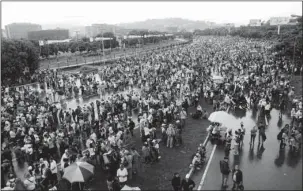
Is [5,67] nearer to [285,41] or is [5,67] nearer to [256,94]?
[256,94]

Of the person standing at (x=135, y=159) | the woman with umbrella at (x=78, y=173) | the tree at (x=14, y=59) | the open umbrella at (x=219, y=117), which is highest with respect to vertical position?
the tree at (x=14, y=59)

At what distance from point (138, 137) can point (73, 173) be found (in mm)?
6891

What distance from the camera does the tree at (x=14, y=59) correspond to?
1181 inches

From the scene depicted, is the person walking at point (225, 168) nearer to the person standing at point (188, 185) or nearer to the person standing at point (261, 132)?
the person standing at point (188, 185)

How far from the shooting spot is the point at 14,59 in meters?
30.6

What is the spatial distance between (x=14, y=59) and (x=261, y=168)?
28980 millimetres

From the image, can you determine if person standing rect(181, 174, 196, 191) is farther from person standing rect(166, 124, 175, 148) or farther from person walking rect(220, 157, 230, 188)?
person standing rect(166, 124, 175, 148)

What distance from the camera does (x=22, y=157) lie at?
42.1 ft

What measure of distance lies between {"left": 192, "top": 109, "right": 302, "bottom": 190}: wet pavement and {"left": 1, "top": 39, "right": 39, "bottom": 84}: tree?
25.8 m

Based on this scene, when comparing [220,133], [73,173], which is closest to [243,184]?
[220,133]

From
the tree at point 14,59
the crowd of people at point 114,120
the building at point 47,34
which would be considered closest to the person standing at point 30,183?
the crowd of people at point 114,120

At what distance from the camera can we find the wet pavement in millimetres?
10133

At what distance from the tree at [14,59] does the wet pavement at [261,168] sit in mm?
25755

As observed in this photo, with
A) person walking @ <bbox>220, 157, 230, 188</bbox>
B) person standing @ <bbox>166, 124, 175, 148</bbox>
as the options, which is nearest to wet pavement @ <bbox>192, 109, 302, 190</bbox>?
person walking @ <bbox>220, 157, 230, 188</bbox>
